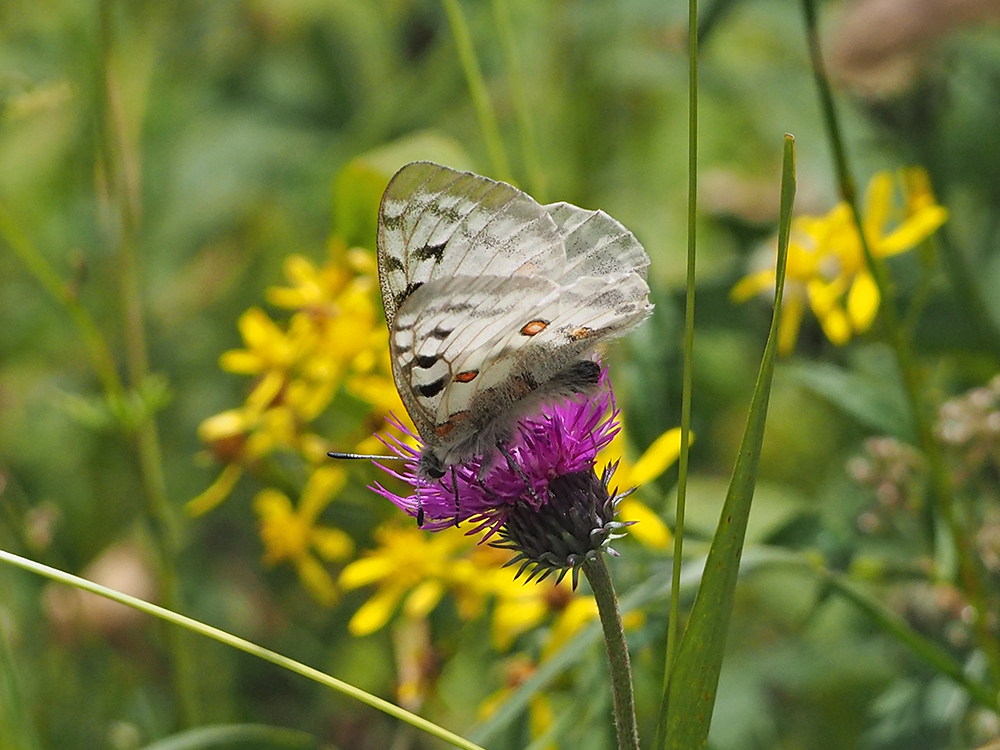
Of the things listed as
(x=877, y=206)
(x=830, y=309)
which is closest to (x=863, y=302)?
Answer: (x=830, y=309)

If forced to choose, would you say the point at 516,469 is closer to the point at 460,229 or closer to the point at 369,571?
the point at 460,229

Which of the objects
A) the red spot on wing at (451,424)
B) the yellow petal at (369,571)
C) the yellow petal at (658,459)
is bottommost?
the yellow petal at (369,571)

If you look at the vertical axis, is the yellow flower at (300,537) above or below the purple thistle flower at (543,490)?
above

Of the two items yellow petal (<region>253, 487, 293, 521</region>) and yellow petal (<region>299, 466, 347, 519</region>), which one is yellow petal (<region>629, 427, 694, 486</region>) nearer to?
yellow petal (<region>299, 466, 347, 519</region>)

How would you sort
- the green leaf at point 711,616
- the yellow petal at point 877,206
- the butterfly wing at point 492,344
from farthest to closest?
→ the yellow petal at point 877,206 < the butterfly wing at point 492,344 < the green leaf at point 711,616

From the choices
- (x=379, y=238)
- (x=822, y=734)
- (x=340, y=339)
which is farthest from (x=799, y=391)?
(x=379, y=238)

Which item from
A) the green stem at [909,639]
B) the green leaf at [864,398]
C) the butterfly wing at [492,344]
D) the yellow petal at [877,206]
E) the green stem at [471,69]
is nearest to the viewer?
the butterfly wing at [492,344]

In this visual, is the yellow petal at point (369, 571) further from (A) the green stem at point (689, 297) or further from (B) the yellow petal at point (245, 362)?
(A) the green stem at point (689, 297)

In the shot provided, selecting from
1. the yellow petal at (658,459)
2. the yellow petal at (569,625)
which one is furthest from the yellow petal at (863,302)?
the yellow petal at (569,625)
